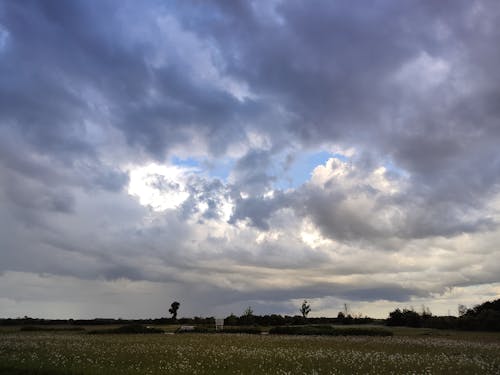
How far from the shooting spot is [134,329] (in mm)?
77312

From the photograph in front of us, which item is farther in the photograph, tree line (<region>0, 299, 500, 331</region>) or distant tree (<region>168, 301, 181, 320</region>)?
distant tree (<region>168, 301, 181, 320</region>)

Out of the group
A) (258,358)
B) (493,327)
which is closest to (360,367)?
(258,358)

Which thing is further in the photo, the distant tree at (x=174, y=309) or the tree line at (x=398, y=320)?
the distant tree at (x=174, y=309)

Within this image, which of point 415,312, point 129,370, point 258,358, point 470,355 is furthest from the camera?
point 415,312

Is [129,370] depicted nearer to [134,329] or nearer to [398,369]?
[398,369]

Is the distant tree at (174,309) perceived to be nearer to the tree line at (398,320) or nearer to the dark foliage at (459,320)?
the tree line at (398,320)

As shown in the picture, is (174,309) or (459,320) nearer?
(459,320)

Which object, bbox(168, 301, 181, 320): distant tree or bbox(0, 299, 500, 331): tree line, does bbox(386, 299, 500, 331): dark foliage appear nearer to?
bbox(0, 299, 500, 331): tree line

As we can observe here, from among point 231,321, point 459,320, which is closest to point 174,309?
point 231,321

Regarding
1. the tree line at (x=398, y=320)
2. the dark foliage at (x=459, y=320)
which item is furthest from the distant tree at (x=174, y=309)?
the dark foliage at (x=459, y=320)

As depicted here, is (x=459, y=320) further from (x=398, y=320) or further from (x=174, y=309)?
(x=174, y=309)

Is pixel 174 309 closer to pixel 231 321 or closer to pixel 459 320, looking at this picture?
pixel 231 321

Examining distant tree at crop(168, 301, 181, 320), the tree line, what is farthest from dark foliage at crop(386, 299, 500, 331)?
distant tree at crop(168, 301, 181, 320)

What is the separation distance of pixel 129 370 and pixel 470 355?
81.0 feet
